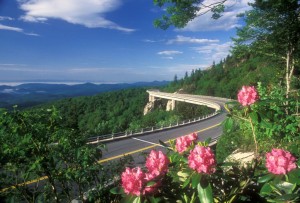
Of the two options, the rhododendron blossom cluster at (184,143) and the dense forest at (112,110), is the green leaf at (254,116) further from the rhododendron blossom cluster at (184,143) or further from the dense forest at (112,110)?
the dense forest at (112,110)

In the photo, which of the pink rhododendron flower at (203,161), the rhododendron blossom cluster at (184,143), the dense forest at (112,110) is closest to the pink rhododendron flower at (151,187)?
the pink rhododendron flower at (203,161)

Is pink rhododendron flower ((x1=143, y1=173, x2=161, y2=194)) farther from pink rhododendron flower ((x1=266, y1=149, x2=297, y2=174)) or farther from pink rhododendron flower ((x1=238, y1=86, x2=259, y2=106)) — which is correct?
pink rhododendron flower ((x1=238, y1=86, x2=259, y2=106))

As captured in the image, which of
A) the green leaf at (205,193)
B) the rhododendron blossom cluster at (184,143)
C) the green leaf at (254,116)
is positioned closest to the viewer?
the green leaf at (205,193)

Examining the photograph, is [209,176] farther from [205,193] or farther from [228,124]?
[228,124]

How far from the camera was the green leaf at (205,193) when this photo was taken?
2016 millimetres

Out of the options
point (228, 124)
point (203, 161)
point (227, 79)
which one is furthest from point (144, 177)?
point (227, 79)

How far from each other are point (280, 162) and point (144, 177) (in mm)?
1025

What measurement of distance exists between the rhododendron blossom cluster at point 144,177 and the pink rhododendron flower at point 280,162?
82cm

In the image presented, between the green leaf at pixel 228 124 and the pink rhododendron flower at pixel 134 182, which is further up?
the green leaf at pixel 228 124

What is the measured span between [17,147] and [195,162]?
2620 mm

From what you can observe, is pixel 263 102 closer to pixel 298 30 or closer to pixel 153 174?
pixel 153 174

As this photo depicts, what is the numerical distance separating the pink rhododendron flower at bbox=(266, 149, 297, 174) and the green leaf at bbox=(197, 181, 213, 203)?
1.79ft

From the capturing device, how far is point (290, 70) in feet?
58.9

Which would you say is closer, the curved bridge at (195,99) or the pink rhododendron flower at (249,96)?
the pink rhododendron flower at (249,96)
